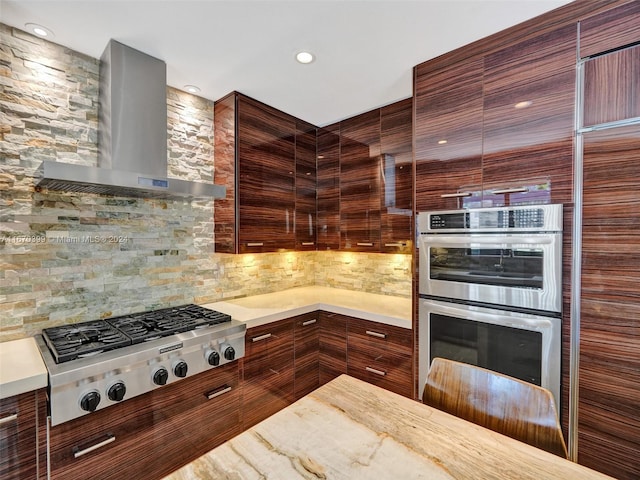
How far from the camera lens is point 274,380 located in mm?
2137

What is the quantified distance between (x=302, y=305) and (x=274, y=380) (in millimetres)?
572

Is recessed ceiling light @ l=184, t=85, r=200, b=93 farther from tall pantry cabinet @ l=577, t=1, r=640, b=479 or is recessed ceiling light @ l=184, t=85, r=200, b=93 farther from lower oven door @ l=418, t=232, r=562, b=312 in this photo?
tall pantry cabinet @ l=577, t=1, r=640, b=479

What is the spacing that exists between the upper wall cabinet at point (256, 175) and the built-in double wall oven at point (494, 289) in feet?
3.99

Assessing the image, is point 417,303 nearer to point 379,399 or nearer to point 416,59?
point 379,399

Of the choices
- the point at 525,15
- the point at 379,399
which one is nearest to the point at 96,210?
the point at 379,399

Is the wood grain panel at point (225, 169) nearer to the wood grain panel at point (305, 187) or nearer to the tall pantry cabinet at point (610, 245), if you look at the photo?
the wood grain panel at point (305, 187)

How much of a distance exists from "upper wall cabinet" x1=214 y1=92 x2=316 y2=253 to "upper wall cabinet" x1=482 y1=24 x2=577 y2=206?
155 centimetres

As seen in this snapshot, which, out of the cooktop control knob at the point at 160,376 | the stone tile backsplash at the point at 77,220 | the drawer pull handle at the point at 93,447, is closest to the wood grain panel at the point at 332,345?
the stone tile backsplash at the point at 77,220

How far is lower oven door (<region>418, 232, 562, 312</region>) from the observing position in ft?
4.73

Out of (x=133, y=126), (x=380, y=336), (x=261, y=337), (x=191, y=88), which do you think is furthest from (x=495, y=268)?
(x=191, y=88)

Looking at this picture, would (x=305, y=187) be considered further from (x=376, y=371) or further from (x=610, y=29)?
(x=610, y=29)

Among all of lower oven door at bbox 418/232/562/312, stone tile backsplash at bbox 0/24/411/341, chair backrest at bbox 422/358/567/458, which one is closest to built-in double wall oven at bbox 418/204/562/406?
lower oven door at bbox 418/232/562/312

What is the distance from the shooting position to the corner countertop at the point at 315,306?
2066 mm

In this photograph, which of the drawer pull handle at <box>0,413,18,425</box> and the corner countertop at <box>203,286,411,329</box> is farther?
the corner countertop at <box>203,286,411,329</box>
